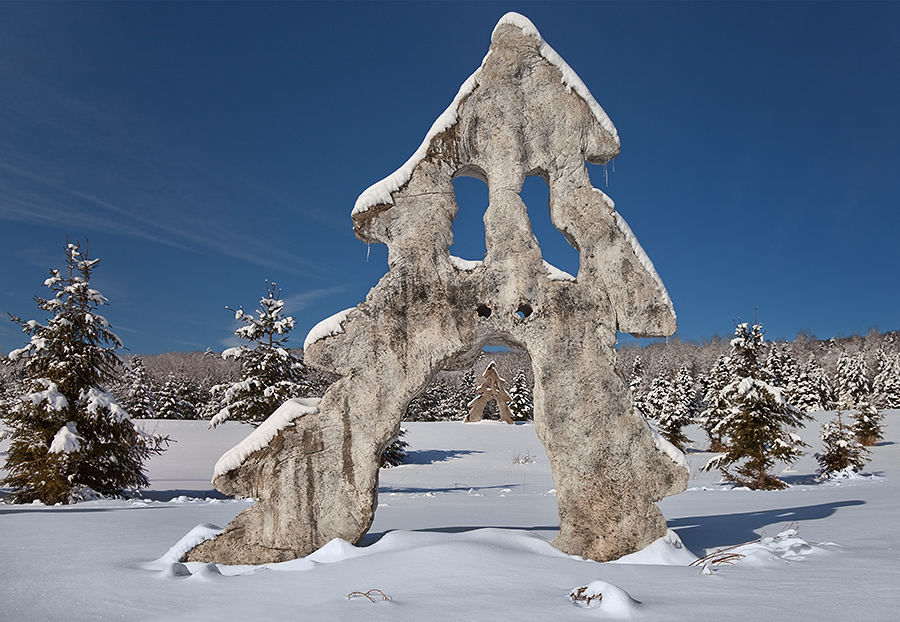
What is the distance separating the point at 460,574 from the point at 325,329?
8.73 ft

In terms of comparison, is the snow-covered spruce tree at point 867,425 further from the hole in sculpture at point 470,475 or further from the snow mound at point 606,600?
the snow mound at point 606,600

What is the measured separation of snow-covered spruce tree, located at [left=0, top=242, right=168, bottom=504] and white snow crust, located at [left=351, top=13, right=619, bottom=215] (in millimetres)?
8352

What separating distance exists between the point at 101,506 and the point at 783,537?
9861 mm

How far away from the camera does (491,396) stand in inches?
1183

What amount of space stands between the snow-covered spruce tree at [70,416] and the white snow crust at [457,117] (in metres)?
8.35

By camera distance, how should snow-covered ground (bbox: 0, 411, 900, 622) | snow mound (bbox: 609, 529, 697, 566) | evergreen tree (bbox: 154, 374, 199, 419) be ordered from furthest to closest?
evergreen tree (bbox: 154, 374, 199, 419) → snow mound (bbox: 609, 529, 697, 566) → snow-covered ground (bbox: 0, 411, 900, 622)

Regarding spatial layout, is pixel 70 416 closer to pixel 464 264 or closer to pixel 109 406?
pixel 109 406

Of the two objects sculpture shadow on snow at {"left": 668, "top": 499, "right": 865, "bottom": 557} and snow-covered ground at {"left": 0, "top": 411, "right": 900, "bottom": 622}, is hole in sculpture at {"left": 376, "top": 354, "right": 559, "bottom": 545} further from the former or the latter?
sculpture shadow on snow at {"left": 668, "top": 499, "right": 865, "bottom": 557}

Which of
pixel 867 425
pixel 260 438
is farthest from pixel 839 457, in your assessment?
pixel 260 438

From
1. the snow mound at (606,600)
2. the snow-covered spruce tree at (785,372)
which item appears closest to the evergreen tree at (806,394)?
the snow-covered spruce tree at (785,372)

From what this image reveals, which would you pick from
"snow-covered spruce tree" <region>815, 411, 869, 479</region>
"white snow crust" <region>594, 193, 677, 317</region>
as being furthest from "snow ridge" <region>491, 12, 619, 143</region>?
"snow-covered spruce tree" <region>815, 411, 869, 479</region>

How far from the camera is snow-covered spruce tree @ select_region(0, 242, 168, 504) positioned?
1073 cm

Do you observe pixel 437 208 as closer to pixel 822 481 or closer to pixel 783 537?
pixel 783 537

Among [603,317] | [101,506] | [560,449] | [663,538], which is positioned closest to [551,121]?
[603,317]
